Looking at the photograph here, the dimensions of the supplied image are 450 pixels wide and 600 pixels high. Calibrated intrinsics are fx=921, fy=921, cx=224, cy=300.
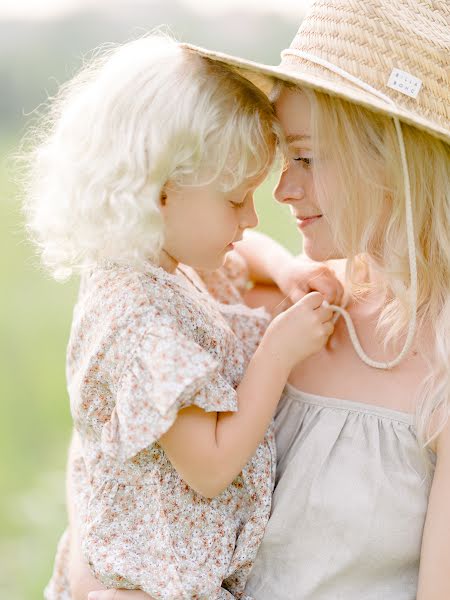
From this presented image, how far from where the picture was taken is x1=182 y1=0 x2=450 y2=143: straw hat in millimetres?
1721

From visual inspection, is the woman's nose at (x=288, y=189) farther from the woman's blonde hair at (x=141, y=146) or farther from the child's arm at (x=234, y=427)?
the child's arm at (x=234, y=427)

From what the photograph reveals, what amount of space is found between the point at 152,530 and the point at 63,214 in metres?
0.63

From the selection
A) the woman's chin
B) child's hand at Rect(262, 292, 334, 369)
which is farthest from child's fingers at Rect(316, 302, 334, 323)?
the woman's chin

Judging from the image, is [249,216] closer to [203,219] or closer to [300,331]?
[203,219]

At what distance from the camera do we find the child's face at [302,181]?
6.10ft

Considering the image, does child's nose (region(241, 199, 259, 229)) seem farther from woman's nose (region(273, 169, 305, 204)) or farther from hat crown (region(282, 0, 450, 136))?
hat crown (region(282, 0, 450, 136))

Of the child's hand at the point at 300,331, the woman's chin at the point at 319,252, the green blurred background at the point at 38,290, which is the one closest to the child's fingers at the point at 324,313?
the child's hand at the point at 300,331

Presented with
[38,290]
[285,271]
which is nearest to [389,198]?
[285,271]

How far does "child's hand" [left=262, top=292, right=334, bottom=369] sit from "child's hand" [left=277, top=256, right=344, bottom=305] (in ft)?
0.32

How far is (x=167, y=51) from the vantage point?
1.82m

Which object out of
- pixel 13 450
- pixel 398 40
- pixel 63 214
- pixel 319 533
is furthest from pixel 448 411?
pixel 13 450

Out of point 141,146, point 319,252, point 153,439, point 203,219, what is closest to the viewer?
point 153,439

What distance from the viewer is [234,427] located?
168 cm

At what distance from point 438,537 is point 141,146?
2.95ft
